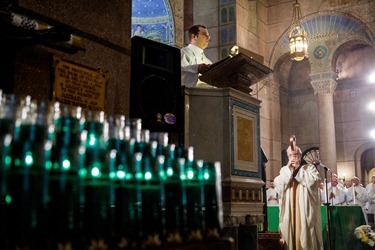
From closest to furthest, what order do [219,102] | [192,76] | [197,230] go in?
[197,230] → [219,102] → [192,76]

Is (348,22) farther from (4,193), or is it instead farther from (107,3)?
(4,193)

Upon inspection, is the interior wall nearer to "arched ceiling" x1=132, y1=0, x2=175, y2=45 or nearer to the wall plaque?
the wall plaque

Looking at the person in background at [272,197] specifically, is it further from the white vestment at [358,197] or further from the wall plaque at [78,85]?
the wall plaque at [78,85]

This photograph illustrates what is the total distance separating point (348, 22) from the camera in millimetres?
15672

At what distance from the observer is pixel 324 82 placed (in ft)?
53.3

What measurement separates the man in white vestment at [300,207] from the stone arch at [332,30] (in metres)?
8.63

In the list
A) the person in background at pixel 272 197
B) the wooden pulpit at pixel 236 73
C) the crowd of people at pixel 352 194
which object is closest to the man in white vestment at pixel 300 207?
the wooden pulpit at pixel 236 73

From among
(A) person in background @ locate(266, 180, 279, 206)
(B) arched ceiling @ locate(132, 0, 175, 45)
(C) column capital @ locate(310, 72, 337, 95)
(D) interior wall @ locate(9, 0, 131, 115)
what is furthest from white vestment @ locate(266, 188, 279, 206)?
(D) interior wall @ locate(9, 0, 131, 115)

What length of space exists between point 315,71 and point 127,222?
15.4 meters

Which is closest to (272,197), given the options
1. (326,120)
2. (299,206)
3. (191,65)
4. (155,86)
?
(326,120)

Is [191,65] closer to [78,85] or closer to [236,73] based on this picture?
[236,73]

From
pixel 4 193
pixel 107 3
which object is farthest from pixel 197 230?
pixel 107 3

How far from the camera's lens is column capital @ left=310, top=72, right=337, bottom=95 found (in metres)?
16.1

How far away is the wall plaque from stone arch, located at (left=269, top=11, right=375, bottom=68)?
1312 cm
